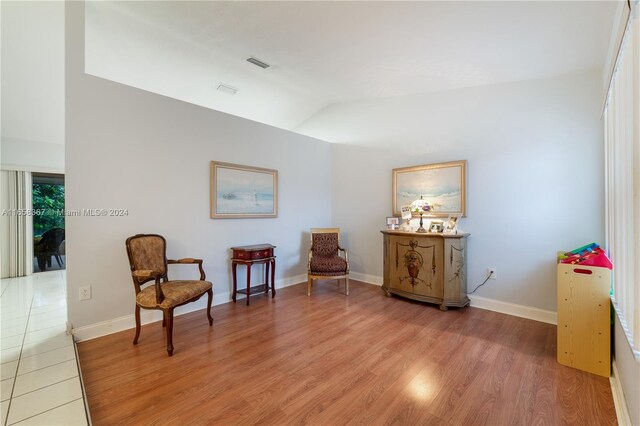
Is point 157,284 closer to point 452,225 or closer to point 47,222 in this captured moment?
point 452,225

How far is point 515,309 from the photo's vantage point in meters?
3.20

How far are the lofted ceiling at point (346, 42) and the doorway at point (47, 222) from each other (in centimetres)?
305

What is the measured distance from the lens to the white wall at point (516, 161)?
110 inches

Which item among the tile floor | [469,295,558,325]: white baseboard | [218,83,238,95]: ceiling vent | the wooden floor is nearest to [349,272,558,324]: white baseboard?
[469,295,558,325]: white baseboard

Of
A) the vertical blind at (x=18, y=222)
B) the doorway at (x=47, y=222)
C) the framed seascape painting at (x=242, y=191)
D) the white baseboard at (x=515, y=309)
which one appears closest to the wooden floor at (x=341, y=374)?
the white baseboard at (x=515, y=309)

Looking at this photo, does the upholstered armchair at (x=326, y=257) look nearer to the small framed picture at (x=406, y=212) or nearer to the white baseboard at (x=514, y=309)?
the small framed picture at (x=406, y=212)

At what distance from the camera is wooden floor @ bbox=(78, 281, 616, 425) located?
1641mm

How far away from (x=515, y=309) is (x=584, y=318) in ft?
3.88

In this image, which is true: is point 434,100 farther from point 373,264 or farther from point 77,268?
point 77,268

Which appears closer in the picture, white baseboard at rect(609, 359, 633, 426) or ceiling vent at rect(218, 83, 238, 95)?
white baseboard at rect(609, 359, 633, 426)

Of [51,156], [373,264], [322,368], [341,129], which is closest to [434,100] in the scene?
[341,129]

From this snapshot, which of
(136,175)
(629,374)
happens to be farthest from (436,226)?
(136,175)

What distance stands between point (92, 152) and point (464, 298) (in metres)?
4.48

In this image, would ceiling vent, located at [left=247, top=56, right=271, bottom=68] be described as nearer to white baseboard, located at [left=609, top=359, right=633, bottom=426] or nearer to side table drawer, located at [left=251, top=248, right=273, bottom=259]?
side table drawer, located at [left=251, top=248, right=273, bottom=259]
